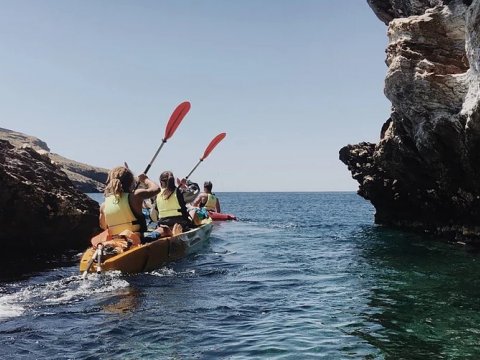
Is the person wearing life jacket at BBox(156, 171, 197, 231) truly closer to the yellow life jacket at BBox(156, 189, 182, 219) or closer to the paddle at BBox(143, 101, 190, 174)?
the yellow life jacket at BBox(156, 189, 182, 219)

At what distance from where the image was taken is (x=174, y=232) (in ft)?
49.1

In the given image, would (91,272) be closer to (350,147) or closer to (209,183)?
(209,183)

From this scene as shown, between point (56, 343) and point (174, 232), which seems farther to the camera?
point (174, 232)

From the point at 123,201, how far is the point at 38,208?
4.71m

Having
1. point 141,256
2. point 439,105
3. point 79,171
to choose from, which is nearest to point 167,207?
point 141,256

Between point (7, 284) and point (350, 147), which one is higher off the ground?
point (350, 147)

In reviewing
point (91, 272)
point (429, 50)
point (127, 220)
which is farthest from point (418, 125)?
point (91, 272)

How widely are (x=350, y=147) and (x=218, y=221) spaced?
365 inches

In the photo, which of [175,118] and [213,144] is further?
[213,144]

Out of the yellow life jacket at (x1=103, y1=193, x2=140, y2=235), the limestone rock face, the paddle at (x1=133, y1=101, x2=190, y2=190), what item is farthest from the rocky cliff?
the limestone rock face

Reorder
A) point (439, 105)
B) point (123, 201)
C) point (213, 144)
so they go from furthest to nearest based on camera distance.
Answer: point (213, 144)
point (439, 105)
point (123, 201)

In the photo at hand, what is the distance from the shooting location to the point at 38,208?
14336mm

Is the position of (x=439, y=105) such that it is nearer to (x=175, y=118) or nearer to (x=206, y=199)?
(x=175, y=118)

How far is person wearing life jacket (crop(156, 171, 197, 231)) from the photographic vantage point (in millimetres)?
15172
